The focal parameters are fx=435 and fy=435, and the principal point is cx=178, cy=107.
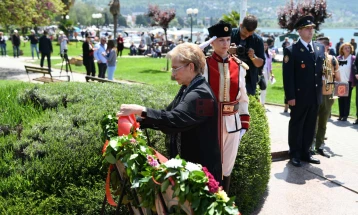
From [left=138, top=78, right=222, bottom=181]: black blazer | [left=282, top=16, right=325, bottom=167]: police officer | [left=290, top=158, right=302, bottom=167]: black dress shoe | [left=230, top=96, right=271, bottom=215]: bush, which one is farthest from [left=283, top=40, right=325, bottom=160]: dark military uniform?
[left=138, top=78, right=222, bottom=181]: black blazer

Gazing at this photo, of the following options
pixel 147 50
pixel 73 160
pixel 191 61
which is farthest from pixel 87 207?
pixel 147 50

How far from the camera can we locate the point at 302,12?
83.6 feet

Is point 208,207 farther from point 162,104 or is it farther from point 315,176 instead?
point 315,176

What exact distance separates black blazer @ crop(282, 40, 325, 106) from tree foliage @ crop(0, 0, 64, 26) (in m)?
14.1

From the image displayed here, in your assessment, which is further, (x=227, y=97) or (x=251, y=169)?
(x=251, y=169)

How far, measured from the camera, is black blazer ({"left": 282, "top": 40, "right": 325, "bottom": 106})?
21.0 feet

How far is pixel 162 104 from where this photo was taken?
5.54m

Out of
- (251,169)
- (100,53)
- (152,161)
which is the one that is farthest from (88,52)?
(152,161)

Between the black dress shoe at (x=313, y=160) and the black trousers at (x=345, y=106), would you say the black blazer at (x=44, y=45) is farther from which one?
the black dress shoe at (x=313, y=160)

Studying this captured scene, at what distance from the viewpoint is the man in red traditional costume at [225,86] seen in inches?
160

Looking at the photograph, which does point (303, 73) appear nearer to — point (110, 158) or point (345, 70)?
point (110, 158)

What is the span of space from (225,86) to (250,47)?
1716 millimetres

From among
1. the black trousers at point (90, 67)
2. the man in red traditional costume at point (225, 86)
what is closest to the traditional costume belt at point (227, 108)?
the man in red traditional costume at point (225, 86)

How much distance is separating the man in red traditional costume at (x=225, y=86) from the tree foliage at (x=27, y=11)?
15377 mm
